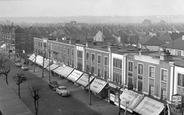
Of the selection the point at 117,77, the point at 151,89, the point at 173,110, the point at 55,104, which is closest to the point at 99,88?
the point at 117,77

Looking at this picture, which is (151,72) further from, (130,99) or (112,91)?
(112,91)

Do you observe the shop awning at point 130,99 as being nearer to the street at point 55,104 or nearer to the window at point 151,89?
the window at point 151,89

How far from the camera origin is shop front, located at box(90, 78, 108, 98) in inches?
1828

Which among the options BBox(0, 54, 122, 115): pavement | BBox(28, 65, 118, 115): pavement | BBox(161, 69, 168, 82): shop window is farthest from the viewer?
BBox(28, 65, 118, 115): pavement

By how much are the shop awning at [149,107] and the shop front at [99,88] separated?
1061 cm

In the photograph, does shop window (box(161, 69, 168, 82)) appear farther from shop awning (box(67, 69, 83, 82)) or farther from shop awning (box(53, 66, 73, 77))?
shop awning (box(53, 66, 73, 77))

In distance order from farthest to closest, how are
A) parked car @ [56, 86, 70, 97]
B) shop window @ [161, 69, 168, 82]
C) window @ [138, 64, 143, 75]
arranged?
parked car @ [56, 86, 70, 97] → window @ [138, 64, 143, 75] → shop window @ [161, 69, 168, 82]

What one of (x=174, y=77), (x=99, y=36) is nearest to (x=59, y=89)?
(x=174, y=77)

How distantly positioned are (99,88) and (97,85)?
1489 millimetres

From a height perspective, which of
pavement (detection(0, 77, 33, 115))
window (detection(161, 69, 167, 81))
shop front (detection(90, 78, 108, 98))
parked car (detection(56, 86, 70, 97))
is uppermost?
window (detection(161, 69, 167, 81))

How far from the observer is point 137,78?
40.2 meters

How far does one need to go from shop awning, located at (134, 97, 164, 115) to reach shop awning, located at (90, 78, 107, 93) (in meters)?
10.7

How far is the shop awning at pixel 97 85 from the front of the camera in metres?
46.5

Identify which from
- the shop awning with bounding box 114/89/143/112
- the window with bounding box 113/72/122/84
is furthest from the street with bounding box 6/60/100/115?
the window with bounding box 113/72/122/84
